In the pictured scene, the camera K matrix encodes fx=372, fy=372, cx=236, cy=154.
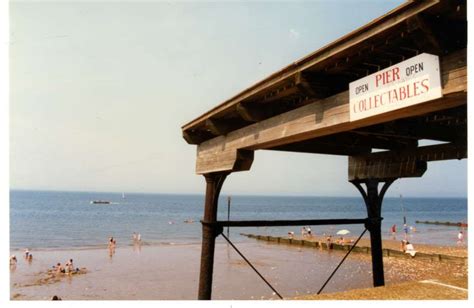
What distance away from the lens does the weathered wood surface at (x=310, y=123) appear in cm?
308

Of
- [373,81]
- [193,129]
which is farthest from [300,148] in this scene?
[373,81]

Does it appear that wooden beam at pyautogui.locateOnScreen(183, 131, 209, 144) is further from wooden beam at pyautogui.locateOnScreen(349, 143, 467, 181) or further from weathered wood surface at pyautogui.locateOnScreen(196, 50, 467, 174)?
wooden beam at pyautogui.locateOnScreen(349, 143, 467, 181)

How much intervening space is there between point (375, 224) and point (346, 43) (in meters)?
5.24

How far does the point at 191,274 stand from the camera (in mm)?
27219

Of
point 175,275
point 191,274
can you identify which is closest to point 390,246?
point 191,274

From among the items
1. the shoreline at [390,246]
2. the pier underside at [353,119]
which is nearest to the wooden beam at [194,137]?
the pier underside at [353,119]

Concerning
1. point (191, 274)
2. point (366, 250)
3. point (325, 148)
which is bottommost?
point (366, 250)

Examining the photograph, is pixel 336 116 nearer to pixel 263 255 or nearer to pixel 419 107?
pixel 419 107

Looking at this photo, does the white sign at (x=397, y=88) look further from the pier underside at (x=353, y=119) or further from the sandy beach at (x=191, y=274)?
Result: the sandy beach at (x=191, y=274)

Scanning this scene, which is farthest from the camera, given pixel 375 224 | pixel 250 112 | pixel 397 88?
pixel 375 224

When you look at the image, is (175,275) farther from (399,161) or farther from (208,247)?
(399,161)

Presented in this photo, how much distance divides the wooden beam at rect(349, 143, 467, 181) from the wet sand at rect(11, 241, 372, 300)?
1298 cm

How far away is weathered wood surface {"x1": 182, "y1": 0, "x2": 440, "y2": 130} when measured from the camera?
3.18 meters
